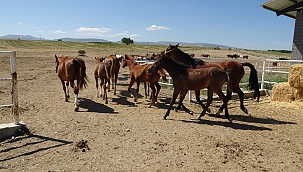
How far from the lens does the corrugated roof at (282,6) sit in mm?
13375

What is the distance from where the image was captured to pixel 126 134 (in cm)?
515

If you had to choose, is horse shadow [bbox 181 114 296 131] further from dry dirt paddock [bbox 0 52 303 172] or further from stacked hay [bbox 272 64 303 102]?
stacked hay [bbox 272 64 303 102]

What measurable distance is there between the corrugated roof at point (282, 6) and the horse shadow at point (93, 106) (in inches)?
451

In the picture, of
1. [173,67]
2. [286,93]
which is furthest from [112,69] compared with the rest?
[286,93]

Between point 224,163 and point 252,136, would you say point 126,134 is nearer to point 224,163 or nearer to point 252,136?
point 224,163

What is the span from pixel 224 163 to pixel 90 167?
86.0 inches

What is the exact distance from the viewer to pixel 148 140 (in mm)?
4828

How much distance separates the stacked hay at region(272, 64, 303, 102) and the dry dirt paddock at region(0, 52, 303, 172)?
1.95 feet

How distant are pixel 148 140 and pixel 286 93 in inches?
241

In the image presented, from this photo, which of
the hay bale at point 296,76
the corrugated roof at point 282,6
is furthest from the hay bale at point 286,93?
the corrugated roof at point 282,6

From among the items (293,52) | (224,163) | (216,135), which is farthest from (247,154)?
(293,52)

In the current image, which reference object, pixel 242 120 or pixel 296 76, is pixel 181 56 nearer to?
pixel 242 120

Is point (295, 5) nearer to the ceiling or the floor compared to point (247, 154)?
nearer to the ceiling

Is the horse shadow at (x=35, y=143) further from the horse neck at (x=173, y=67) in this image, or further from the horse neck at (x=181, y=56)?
the horse neck at (x=181, y=56)
